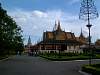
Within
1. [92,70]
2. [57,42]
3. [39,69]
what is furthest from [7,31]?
[57,42]

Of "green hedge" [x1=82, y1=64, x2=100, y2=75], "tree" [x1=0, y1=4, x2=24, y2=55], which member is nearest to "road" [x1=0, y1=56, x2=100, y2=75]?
"green hedge" [x1=82, y1=64, x2=100, y2=75]

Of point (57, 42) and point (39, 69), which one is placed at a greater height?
point (57, 42)

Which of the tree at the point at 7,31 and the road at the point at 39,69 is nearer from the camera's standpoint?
the road at the point at 39,69

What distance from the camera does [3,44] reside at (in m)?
67.0

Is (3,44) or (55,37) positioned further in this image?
(55,37)

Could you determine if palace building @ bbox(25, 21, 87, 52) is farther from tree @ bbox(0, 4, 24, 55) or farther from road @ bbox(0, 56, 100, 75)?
road @ bbox(0, 56, 100, 75)

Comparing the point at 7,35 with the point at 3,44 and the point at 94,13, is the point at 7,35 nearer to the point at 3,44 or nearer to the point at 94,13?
the point at 3,44

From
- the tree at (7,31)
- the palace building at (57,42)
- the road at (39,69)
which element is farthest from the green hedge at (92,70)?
the palace building at (57,42)

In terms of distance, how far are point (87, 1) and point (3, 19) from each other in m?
43.3

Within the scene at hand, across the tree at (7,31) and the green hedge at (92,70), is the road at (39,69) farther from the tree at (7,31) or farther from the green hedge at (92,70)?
the tree at (7,31)

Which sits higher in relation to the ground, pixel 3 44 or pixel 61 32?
pixel 61 32

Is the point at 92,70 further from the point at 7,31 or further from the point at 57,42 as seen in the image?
the point at 57,42

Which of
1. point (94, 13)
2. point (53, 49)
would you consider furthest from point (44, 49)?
point (94, 13)

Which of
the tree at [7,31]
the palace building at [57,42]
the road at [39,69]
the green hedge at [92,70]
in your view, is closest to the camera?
the green hedge at [92,70]
